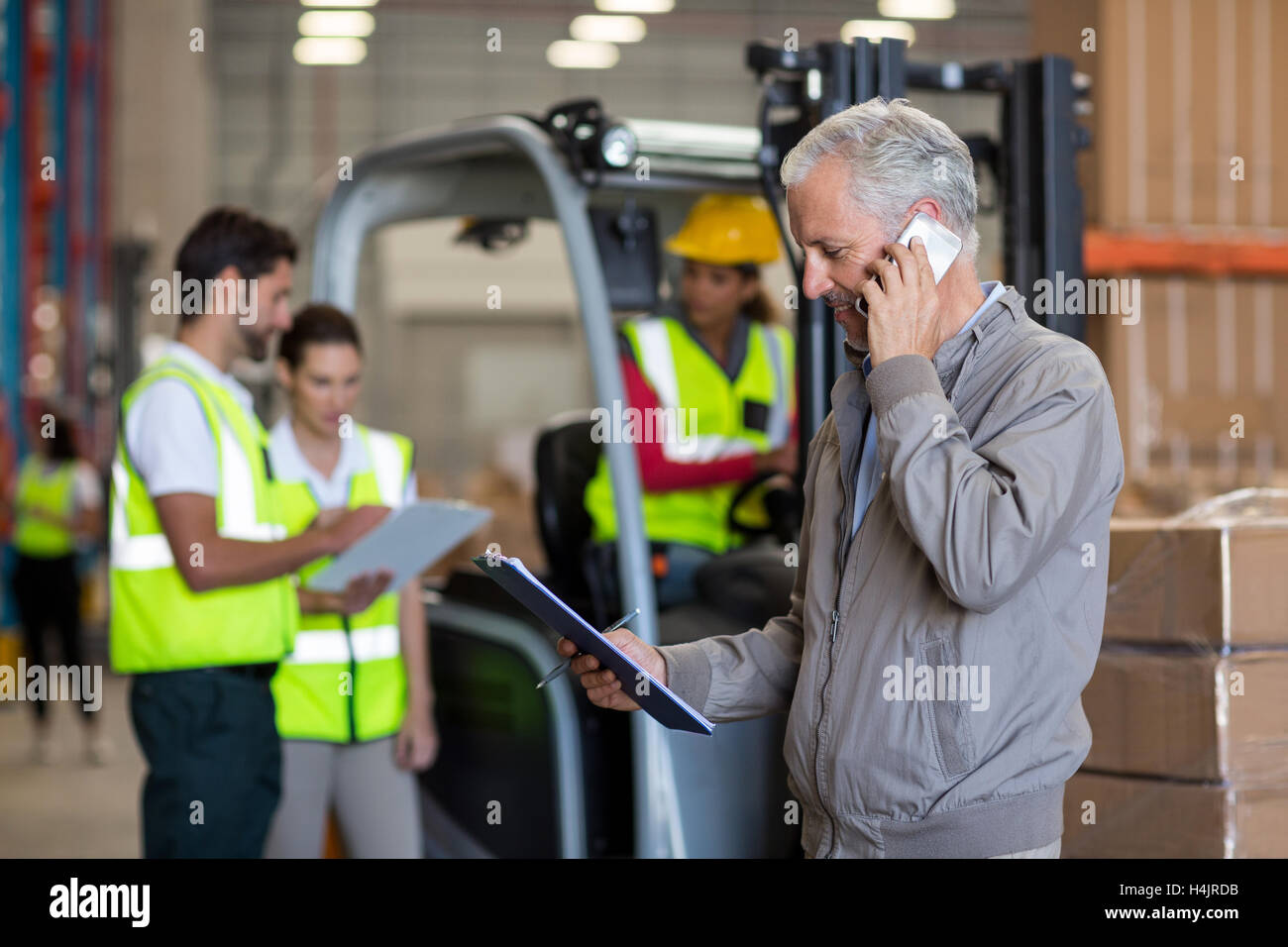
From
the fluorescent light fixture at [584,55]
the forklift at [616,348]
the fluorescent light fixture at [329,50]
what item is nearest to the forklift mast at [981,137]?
the forklift at [616,348]

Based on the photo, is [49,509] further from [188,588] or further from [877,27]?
[877,27]

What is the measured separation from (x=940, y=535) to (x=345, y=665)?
79.6 inches

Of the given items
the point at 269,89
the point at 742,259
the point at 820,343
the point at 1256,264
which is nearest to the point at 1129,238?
the point at 1256,264

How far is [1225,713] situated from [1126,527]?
0.36 meters

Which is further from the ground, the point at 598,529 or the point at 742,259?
the point at 742,259

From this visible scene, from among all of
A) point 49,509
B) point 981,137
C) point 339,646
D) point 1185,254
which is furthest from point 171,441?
point 49,509

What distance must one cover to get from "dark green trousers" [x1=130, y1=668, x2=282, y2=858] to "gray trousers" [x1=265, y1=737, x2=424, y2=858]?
0.90ft

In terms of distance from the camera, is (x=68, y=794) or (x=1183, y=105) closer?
(x=68, y=794)

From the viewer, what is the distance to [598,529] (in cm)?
366

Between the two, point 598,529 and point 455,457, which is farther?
point 455,457

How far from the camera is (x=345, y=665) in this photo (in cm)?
334

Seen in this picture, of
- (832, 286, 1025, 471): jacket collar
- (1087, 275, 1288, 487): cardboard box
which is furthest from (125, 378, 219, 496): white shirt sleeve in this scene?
(1087, 275, 1288, 487): cardboard box
